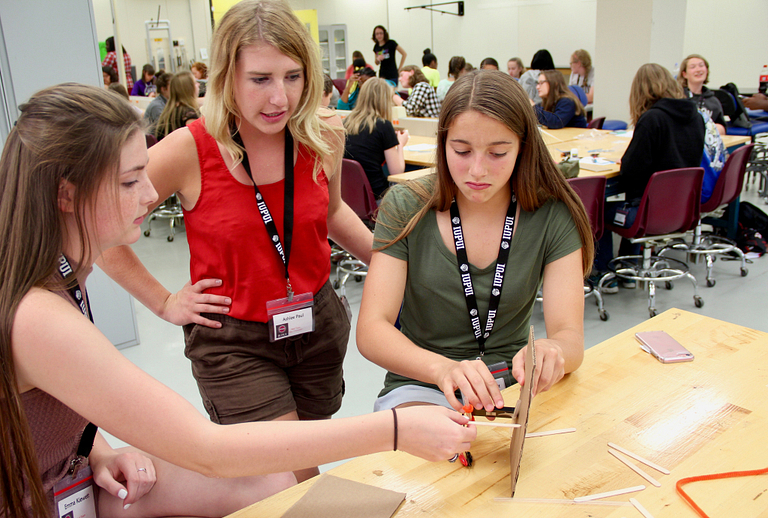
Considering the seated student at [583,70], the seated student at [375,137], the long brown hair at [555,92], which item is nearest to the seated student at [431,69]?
the seated student at [583,70]

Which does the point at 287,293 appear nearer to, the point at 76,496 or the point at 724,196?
the point at 76,496

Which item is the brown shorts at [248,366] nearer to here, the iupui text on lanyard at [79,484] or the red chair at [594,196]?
the iupui text on lanyard at [79,484]

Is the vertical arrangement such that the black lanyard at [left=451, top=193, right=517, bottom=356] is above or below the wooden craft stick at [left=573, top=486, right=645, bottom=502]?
above

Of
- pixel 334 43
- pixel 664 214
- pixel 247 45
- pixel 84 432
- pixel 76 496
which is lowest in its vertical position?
pixel 664 214

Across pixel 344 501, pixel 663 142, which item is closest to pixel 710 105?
pixel 663 142

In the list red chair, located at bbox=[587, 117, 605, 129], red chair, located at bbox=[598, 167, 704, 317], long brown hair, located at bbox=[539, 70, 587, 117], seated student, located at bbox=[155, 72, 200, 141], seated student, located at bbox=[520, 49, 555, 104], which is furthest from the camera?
seated student, located at bbox=[520, 49, 555, 104]

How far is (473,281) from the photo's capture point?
62.5 inches

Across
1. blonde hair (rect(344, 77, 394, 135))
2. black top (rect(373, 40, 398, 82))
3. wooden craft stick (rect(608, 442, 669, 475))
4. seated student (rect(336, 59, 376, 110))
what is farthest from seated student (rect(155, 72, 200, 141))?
black top (rect(373, 40, 398, 82))

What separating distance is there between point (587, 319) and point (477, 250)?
2.39 m

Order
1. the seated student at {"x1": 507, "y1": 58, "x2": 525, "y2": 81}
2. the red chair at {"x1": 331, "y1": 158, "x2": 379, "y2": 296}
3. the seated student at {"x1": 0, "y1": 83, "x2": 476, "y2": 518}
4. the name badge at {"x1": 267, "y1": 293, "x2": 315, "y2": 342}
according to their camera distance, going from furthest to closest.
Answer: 1. the seated student at {"x1": 507, "y1": 58, "x2": 525, "y2": 81}
2. the red chair at {"x1": 331, "y1": 158, "x2": 379, "y2": 296}
3. the name badge at {"x1": 267, "y1": 293, "x2": 315, "y2": 342}
4. the seated student at {"x1": 0, "y1": 83, "x2": 476, "y2": 518}

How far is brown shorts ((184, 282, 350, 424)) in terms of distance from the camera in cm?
155

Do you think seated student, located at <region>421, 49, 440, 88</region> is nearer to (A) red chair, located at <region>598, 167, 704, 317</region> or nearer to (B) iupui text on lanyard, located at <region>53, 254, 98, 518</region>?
(A) red chair, located at <region>598, 167, 704, 317</region>

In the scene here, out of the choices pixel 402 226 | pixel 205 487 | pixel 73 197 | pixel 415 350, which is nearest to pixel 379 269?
pixel 402 226

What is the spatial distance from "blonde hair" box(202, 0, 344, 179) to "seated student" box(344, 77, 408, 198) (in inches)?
101
